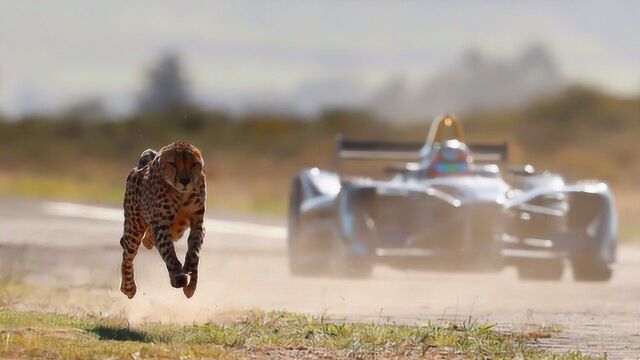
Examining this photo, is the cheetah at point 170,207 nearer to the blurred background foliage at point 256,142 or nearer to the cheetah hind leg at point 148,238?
the cheetah hind leg at point 148,238

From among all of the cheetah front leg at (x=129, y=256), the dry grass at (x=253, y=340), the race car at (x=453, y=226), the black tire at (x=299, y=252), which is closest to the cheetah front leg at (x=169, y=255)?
the dry grass at (x=253, y=340)

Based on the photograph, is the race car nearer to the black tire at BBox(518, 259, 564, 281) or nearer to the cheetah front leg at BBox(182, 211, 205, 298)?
the black tire at BBox(518, 259, 564, 281)

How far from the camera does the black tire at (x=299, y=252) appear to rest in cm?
1875

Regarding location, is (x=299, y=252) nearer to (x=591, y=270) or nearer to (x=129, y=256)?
(x=591, y=270)

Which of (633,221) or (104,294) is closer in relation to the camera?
(104,294)

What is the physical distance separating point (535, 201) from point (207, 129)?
32466 millimetres

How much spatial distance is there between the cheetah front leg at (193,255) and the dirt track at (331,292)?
1.62m

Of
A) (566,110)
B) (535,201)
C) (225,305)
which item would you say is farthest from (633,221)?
(566,110)

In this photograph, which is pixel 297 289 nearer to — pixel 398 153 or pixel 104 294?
pixel 104 294

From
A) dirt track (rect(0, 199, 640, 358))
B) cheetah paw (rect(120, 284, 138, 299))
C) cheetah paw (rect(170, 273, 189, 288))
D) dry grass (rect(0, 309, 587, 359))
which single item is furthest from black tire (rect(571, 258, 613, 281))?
cheetah paw (rect(170, 273, 189, 288))

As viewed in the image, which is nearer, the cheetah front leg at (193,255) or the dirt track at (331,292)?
the cheetah front leg at (193,255)

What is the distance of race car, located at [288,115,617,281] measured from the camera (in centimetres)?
1825

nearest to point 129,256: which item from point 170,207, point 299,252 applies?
point 170,207

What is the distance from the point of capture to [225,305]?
15.3 meters
